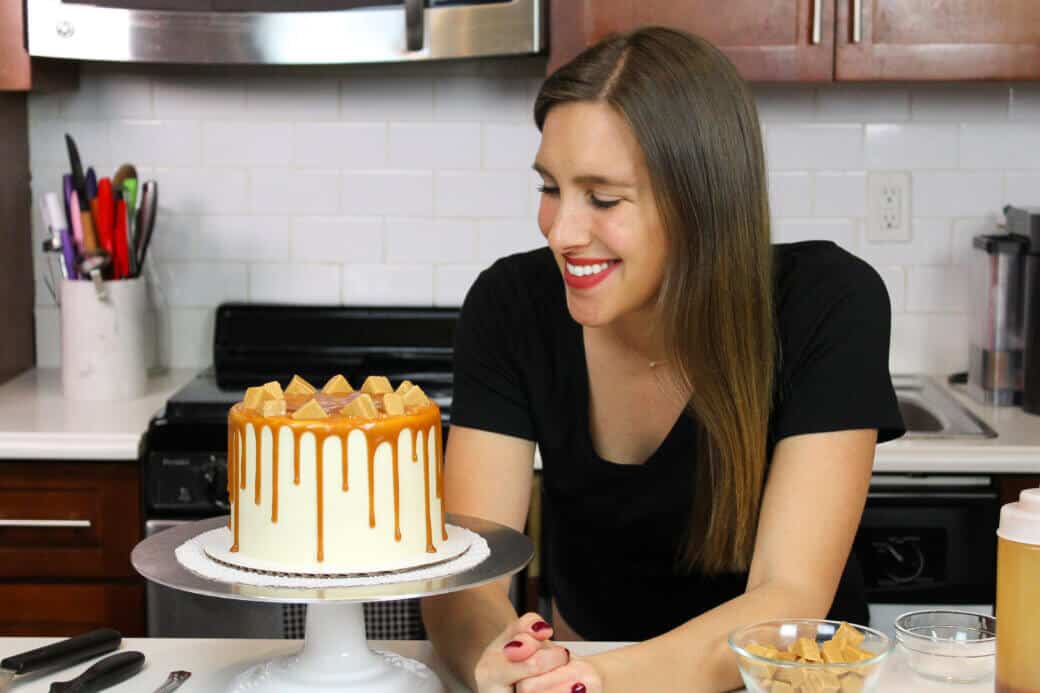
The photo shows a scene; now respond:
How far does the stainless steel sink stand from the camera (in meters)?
2.46

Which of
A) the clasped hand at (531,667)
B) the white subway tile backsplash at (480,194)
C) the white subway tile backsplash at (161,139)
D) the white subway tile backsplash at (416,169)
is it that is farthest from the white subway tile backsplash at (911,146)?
Result: the clasped hand at (531,667)

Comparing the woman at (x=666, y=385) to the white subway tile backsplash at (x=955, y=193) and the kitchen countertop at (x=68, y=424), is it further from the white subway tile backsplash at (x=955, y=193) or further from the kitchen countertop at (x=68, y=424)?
the white subway tile backsplash at (x=955, y=193)

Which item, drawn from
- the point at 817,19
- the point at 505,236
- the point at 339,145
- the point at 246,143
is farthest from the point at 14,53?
the point at 817,19

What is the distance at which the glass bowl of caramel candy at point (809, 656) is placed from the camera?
1124 mm

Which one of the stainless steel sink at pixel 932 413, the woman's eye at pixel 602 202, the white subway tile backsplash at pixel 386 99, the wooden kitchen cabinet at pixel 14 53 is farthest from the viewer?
the white subway tile backsplash at pixel 386 99

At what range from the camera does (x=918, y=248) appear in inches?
115

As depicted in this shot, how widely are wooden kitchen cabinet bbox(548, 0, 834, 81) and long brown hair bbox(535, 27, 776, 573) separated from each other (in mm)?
909

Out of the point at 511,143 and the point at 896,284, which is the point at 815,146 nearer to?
the point at 896,284

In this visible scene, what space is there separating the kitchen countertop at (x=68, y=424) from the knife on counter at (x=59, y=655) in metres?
0.96

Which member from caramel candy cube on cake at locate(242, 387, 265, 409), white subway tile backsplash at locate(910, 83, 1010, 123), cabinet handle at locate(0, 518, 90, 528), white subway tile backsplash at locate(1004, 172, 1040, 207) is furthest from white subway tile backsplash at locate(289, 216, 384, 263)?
caramel candy cube on cake at locate(242, 387, 265, 409)

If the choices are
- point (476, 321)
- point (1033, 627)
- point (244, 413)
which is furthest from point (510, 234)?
point (1033, 627)

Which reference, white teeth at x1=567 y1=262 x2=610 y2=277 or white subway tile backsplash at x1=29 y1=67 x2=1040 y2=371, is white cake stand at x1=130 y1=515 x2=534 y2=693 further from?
white subway tile backsplash at x1=29 y1=67 x2=1040 y2=371

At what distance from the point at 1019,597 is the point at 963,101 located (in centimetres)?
196

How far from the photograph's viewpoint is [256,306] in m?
2.94
